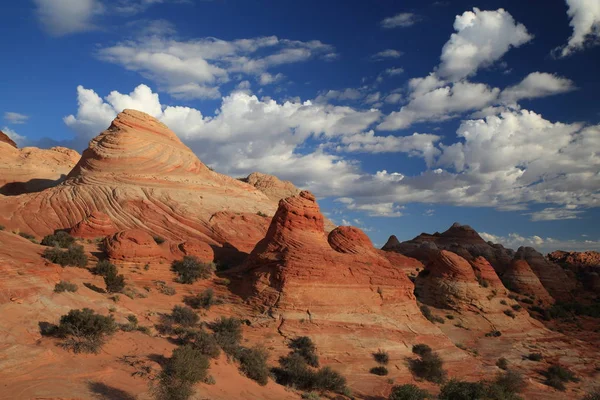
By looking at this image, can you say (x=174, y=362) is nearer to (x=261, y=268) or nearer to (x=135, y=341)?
(x=135, y=341)

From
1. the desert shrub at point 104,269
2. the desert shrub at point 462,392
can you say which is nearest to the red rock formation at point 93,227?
the desert shrub at point 104,269

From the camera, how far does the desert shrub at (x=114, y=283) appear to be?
1992 centimetres

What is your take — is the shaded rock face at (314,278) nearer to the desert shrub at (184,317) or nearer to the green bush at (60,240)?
the desert shrub at (184,317)

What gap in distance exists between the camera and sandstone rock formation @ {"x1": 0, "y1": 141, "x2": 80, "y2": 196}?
47.6 meters

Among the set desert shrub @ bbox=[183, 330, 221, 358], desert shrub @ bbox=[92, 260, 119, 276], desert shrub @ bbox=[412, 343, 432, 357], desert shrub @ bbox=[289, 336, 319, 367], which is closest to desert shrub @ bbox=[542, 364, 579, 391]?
desert shrub @ bbox=[412, 343, 432, 357]

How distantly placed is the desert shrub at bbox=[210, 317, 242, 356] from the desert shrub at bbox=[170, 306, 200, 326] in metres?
0.92

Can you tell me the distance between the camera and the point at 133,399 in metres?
11.3

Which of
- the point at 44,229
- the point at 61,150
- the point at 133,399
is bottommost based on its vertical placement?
the point at 133,399

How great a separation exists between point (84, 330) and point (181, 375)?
12.1ft

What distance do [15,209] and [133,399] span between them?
27283 mm

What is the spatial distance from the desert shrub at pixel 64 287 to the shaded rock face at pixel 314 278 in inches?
345

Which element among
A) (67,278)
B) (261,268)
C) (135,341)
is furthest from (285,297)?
(67,278)

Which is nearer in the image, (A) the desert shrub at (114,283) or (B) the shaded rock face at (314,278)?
(A) the desert shrub at (114,283)

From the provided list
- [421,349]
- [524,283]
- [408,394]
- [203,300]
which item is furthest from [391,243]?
[408,394]
